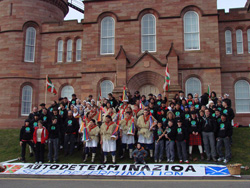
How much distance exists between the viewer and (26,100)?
2288cm

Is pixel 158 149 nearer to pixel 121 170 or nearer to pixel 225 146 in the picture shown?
pixel 121 170

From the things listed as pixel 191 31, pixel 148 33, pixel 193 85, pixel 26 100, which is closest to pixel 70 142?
pixel 193 85

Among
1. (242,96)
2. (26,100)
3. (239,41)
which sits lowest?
(26,100)

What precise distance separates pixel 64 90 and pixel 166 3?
1110 cm

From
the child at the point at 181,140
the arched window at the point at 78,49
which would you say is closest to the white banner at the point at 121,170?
the child at the point at 181,140

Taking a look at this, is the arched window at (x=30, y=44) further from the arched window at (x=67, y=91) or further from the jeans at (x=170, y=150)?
the jeans at (x=170, y=150)

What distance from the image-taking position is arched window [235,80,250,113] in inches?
813

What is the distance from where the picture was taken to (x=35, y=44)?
2386cm

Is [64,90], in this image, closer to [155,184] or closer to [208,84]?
[208,84]

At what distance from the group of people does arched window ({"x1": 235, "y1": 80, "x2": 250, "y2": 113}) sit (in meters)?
9.03

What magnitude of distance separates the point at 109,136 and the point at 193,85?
10.6m

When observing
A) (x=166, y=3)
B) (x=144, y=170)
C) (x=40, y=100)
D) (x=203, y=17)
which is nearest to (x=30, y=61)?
(x=40, y=100)

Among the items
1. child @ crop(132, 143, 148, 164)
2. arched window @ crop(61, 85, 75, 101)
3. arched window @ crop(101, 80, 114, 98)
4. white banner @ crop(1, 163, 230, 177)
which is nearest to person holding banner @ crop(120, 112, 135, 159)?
child @ crop(132, 143, 148, 164)

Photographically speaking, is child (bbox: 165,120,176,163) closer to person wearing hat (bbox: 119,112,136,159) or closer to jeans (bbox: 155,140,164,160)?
jeans (bbox: 155,140,164,160)
